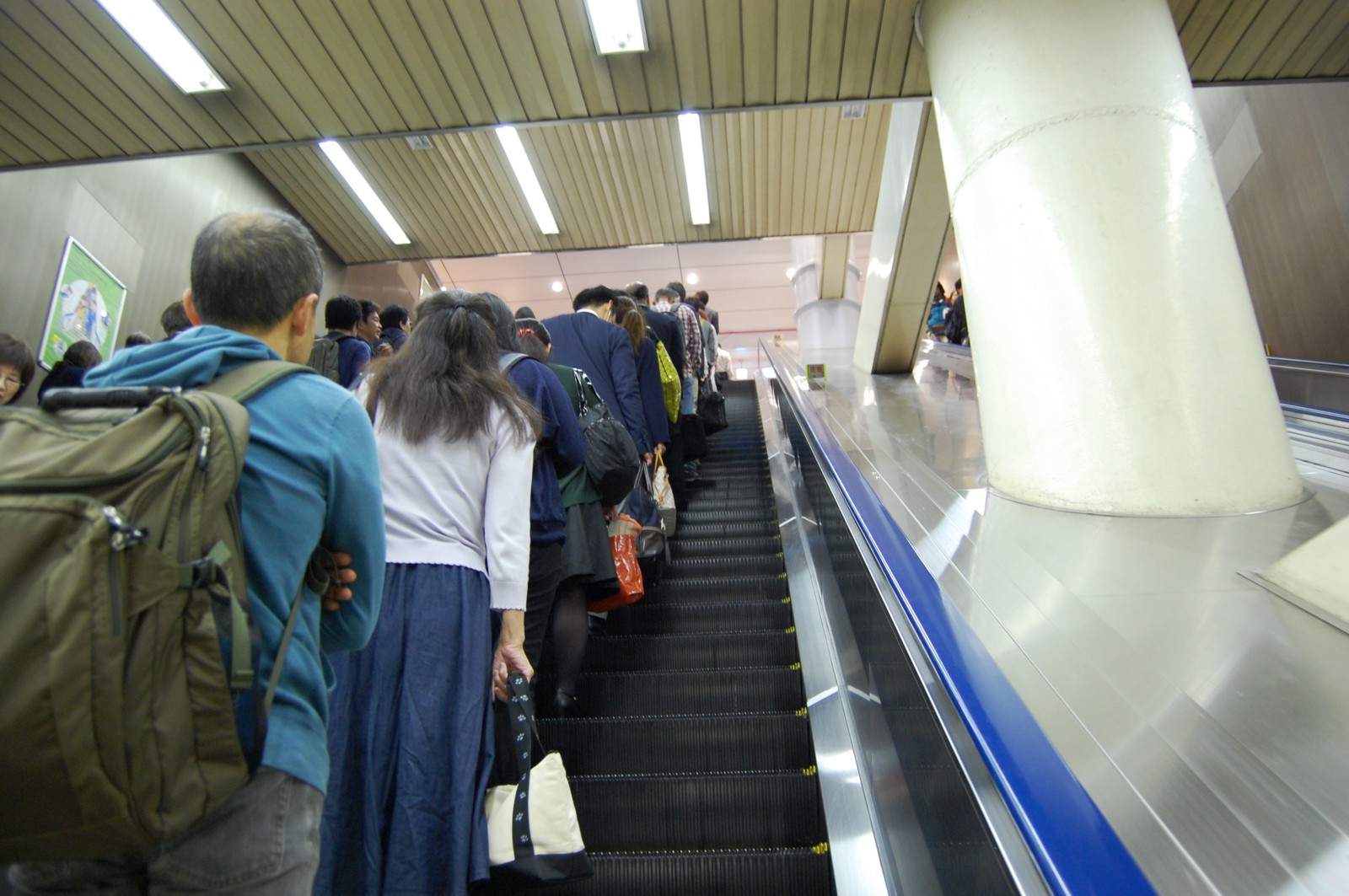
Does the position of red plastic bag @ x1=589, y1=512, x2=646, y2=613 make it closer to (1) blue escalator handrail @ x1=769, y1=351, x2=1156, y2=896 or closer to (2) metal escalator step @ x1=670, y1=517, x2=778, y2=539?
(1) blue escalator handrail @ x1=769, y1=351, x2=1156, y2=896

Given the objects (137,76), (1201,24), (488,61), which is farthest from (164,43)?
(1201,24)

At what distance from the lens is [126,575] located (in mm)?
798

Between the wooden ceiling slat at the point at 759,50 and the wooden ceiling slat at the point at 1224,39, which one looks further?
the wooden ceiling slat at the point at 1224,39

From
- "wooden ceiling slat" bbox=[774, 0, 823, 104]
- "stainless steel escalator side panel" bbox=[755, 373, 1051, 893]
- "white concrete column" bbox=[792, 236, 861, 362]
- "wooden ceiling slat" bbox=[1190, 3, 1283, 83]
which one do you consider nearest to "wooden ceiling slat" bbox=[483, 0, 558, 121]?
"wooden ceiling slat" bbox=[774, 0, 823, 104]

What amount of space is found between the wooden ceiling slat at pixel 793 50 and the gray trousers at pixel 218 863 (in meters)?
4.92

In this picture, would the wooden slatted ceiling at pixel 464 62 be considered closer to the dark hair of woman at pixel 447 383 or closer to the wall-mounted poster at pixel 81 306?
the wall-mounted poster at pixel 81 306

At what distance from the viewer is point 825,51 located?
491 centimetres

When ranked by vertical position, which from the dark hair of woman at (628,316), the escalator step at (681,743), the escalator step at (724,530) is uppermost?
the dark hair of woman at (628,316)

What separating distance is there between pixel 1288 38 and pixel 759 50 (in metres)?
3.59

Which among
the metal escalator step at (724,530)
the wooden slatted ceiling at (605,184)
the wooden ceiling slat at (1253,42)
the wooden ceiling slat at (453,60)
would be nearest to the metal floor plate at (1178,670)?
the metal escalator step at (724,530)

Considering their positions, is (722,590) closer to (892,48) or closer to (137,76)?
(892,48)

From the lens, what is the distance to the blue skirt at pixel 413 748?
1626 mm

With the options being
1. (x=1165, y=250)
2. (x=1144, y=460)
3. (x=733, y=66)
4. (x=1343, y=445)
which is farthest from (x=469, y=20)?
(x=1343, y=445)

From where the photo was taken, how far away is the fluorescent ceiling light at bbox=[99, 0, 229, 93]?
492cm
